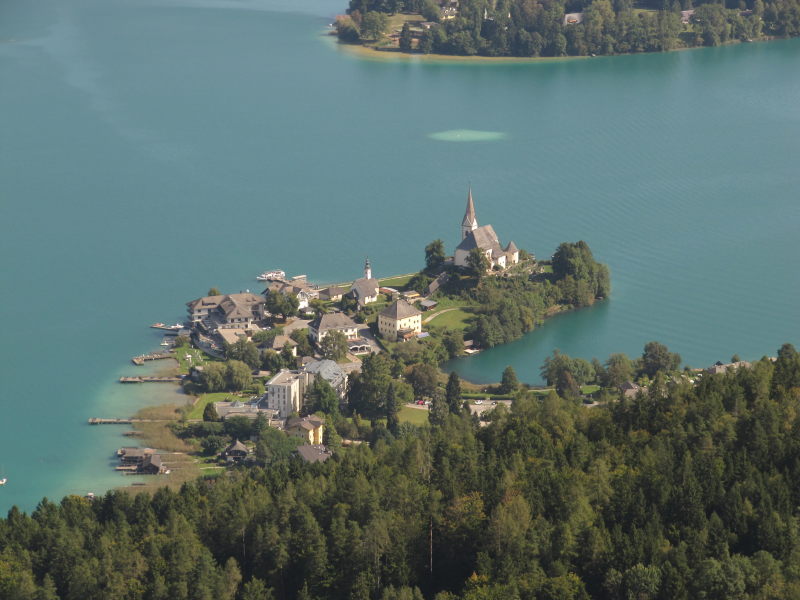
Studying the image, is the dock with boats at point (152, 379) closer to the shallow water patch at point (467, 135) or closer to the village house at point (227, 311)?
the village house at point (227, 311)

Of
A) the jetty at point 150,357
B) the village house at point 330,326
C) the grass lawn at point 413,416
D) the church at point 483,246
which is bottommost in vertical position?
the grass lawn at point 413,416

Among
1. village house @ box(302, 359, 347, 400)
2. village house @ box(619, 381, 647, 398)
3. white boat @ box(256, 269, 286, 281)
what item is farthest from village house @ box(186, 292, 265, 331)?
village house @ box(619, 381, 647, 398)

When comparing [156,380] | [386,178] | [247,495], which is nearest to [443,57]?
[386,178]

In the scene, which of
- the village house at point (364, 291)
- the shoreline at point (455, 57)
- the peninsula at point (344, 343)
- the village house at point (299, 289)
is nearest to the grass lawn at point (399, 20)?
the shoreline at point (455, 57)

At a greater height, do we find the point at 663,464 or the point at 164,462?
the point at 663,464

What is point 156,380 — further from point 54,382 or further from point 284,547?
point 284,547

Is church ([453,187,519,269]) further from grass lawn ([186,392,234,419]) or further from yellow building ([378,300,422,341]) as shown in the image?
grass lawn ([186,392,234,419])
